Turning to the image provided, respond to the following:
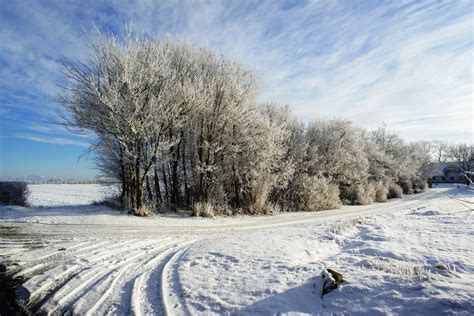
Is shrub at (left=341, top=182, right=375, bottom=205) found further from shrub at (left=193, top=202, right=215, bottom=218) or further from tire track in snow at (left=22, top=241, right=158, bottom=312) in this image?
tire track in snow at (left=22, top=241, right=158, bottom=312)

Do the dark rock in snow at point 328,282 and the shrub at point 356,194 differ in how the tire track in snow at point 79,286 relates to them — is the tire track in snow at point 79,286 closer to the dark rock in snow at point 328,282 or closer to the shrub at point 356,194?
the dark rock in snow at point 328,282

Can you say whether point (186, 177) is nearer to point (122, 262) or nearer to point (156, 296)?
point (122, 262)

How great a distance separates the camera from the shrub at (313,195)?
23984mm

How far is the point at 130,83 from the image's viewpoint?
49.2 feet

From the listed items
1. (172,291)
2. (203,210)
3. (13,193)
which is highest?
(13,193)

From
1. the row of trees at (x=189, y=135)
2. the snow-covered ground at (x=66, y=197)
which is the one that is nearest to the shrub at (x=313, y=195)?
the row of trees at (x=189, y=135)

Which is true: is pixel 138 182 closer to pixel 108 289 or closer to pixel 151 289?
pixel 108 289

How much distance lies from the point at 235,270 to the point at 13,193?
57.4 ft

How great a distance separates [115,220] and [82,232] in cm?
245

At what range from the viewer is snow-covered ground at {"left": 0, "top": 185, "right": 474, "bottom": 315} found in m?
4.94

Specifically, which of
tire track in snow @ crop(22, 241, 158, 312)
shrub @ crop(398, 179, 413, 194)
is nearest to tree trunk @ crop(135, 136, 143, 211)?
tire track in snow @ crop(22, 241, 158, 312)

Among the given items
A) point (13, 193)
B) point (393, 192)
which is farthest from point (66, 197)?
point (393, 192)

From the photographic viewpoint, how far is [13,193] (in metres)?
17.9

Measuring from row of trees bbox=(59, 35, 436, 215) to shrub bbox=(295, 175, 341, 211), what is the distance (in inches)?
3.2
